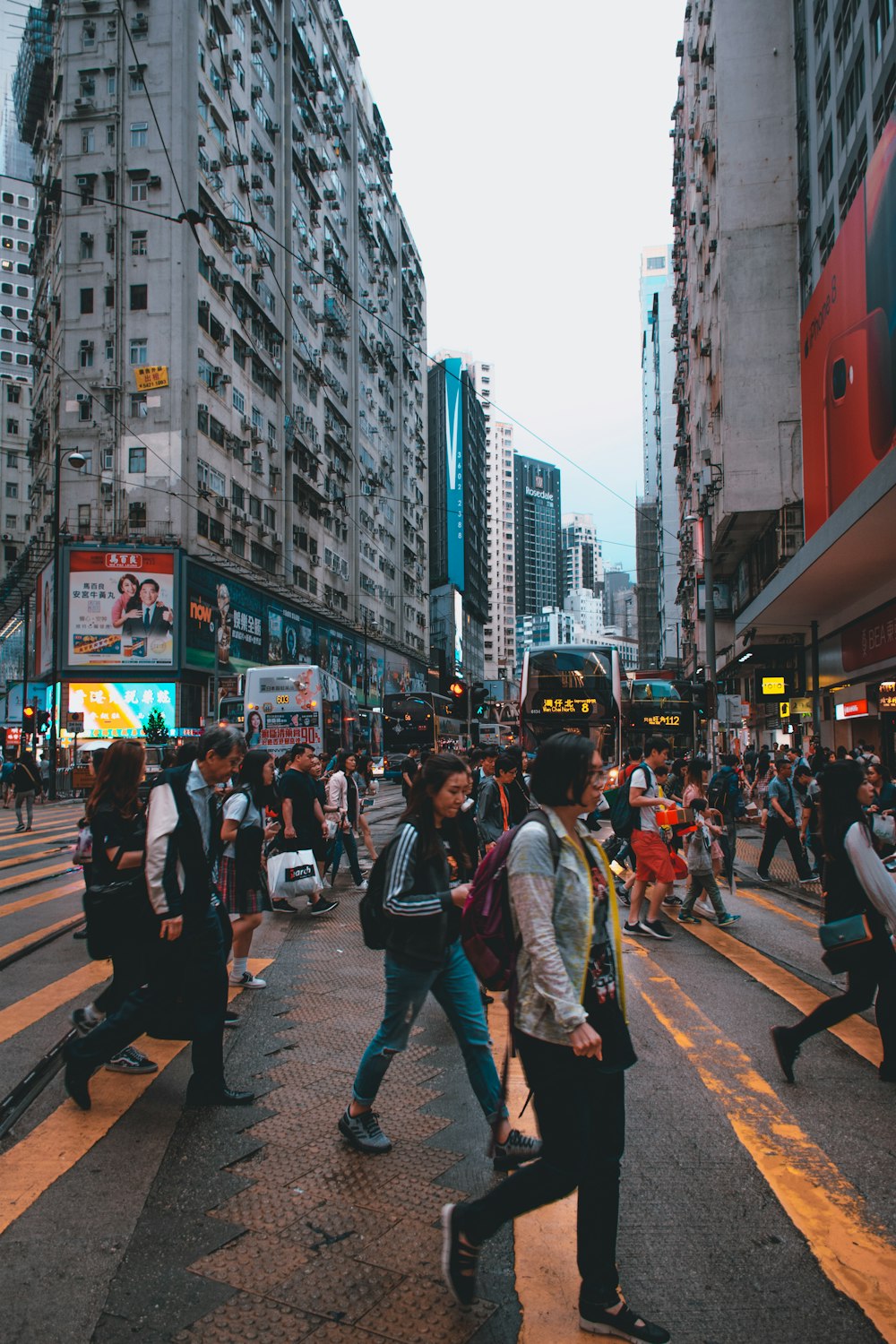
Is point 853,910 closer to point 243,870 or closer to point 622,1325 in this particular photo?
point 622,1325

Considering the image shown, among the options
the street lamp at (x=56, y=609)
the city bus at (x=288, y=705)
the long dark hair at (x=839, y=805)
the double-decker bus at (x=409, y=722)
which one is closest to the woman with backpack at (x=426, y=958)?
the long dark hair at (x=839, y=805)

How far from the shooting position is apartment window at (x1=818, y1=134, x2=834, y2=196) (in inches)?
1208

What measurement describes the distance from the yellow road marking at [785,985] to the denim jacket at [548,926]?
321 cm

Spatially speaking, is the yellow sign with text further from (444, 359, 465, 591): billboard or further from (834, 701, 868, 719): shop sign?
(444, 359, 465, 591): billboard

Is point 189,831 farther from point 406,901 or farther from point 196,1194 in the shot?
point 196,1194

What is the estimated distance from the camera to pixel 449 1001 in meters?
4.16

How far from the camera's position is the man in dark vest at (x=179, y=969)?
4496mm

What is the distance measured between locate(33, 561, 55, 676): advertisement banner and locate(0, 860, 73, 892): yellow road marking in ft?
91.9

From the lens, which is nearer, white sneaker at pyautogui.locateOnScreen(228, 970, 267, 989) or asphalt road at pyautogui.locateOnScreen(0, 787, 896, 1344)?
asphalt road at pyautogui.locateOnScreen(0, 787, 896, 1344)

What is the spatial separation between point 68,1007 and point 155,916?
92.8 inches

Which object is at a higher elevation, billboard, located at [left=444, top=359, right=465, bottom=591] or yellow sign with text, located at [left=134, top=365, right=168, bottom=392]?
billboard, located at [left=444, top=359, right=465, bottom=591]

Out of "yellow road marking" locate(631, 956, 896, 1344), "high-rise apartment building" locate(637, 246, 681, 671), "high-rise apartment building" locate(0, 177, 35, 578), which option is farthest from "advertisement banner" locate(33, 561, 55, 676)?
"high-rise apartment building" locate(637, 246, 681, 671)

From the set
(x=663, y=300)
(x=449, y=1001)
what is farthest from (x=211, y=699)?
(x=663, y=300)

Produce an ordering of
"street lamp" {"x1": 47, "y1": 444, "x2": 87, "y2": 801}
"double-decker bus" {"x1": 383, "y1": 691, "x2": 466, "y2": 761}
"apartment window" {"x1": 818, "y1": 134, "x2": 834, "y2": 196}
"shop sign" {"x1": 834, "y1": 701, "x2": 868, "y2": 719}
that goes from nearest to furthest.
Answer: "shop sign" {"x1": 834, "y1": 701, "x2": 868, "y2": 719} < "street lamp" {"x1": 47, "y1": 444, "x2": 87, "y2": 801} < "apartment window" {"x1": 818, "y1": 134, "x2": 834, "y2": 196} < "double-decker bus" {"x1": 383, "y1": 691, "x2": 466, "y2": 761}
